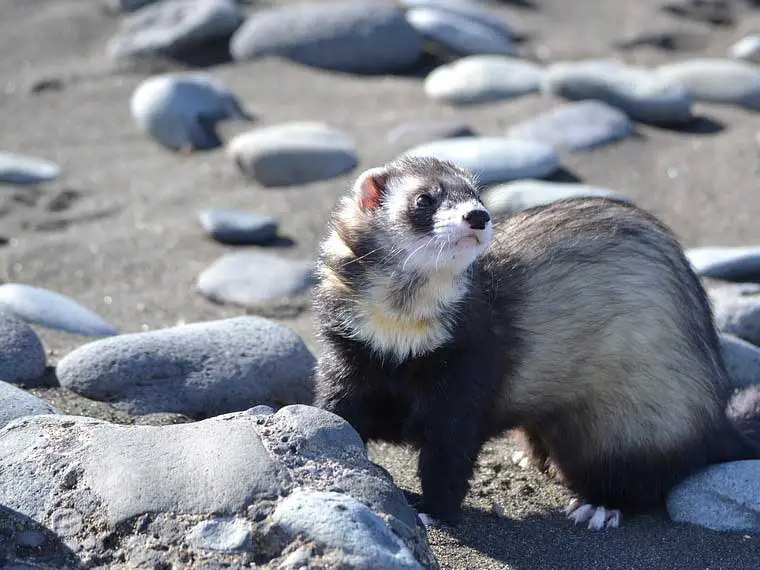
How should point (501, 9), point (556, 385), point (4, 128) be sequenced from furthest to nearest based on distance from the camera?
point (501, 9) → point (4, 128) → point (556, 385)

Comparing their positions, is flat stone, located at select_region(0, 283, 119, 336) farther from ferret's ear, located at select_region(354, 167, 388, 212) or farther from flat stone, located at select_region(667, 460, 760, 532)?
flat stone, located at select_region(667, 460, 760, 532)

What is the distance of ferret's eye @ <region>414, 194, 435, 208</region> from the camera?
19.6 feet

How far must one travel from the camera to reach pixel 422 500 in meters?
6.23

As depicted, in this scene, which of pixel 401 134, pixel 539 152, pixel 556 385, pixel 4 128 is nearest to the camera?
pixel 556 385

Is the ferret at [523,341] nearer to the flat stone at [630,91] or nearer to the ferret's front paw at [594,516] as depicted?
the ferret's front paw at [594,516]

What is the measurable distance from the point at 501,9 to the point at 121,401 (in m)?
11.0

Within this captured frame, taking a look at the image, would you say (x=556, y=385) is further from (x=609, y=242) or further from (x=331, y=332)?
(x=331, y=332)

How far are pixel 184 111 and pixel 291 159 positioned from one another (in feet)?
5.69

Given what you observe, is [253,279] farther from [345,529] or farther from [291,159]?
[345,529]

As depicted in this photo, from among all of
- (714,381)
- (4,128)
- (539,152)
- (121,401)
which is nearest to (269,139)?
(539,152)

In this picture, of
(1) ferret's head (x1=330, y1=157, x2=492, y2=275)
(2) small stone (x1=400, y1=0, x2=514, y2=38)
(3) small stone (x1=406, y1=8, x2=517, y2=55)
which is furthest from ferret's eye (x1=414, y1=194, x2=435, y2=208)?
(2) small stone (x1=400, y1=0, x2=514, y2=38)

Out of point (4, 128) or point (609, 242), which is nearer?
point (609, 242)

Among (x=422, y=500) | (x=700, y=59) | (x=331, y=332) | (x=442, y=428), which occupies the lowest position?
(x=700, y=59)

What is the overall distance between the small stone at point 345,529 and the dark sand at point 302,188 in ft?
3.53
